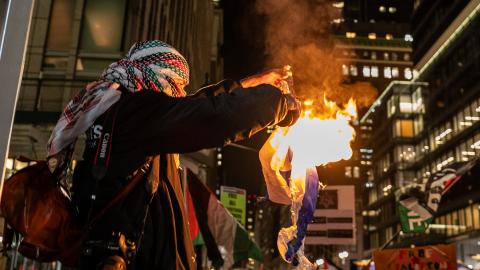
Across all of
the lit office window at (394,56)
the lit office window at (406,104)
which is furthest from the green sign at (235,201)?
the lit office window at (394,56)

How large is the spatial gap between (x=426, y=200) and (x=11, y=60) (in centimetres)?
1548

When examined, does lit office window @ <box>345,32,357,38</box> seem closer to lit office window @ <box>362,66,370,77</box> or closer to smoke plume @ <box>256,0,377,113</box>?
lit office window @ <box>362,66,370,77</box>

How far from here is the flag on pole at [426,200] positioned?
15.2 meters

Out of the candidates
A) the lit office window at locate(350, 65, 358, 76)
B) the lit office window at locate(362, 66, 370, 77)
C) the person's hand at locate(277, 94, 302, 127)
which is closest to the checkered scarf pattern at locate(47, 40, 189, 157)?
the person's hand at locate(277, 94, 302, 127)

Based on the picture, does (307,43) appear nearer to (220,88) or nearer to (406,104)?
(220,88)

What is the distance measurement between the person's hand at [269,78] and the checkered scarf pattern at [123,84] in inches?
13.1

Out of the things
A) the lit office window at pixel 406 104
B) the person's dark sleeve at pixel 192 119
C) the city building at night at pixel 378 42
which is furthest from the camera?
the city building at night at pixel 378 42

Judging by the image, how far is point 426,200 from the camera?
1558 centimetres

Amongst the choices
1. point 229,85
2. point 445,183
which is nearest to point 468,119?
point 445,183

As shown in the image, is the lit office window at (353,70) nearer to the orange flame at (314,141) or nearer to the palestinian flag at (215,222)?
the palestinian flag at (215,222)

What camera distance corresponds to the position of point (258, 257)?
10344 millimetres

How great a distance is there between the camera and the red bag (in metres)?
2.18

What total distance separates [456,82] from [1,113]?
61342mm

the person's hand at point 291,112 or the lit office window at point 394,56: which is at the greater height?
the lit office window at point 394,56
